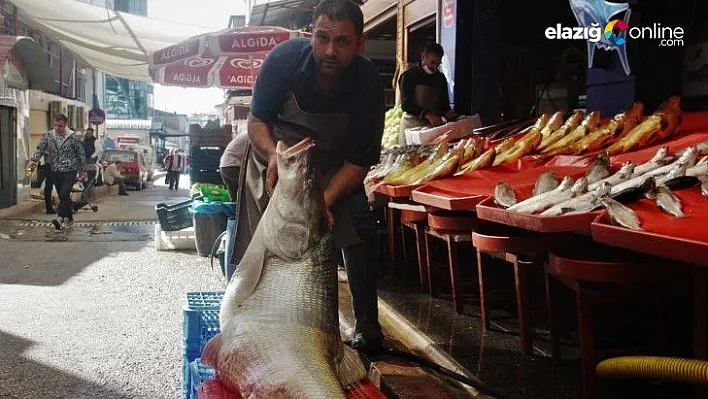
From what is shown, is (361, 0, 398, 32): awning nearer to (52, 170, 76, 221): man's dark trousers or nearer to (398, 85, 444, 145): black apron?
(398, 85, 444, 145): black apron

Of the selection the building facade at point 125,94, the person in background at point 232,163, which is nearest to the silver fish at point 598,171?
the person in background at point 232,163

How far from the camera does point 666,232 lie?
2.58 meters

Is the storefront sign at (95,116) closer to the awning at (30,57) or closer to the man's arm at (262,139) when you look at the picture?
the awning at (30,57)

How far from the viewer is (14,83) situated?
1839 centimetres

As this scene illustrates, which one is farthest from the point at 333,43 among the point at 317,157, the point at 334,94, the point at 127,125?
the point at 127,125

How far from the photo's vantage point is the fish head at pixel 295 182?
2998 millimetres

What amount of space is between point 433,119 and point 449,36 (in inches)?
90.1

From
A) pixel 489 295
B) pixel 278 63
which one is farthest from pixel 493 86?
pixel 278 63

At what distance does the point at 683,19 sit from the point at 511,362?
4.31 m

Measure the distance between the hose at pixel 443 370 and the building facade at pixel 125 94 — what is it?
57.6 m

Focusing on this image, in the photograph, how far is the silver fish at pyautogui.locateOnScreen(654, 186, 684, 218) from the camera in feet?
9.56

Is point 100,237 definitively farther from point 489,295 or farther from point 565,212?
point 565,212

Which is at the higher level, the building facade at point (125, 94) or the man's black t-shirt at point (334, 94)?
the building facade at point (125, 94)

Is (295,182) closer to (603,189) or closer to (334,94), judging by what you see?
(334,94)
